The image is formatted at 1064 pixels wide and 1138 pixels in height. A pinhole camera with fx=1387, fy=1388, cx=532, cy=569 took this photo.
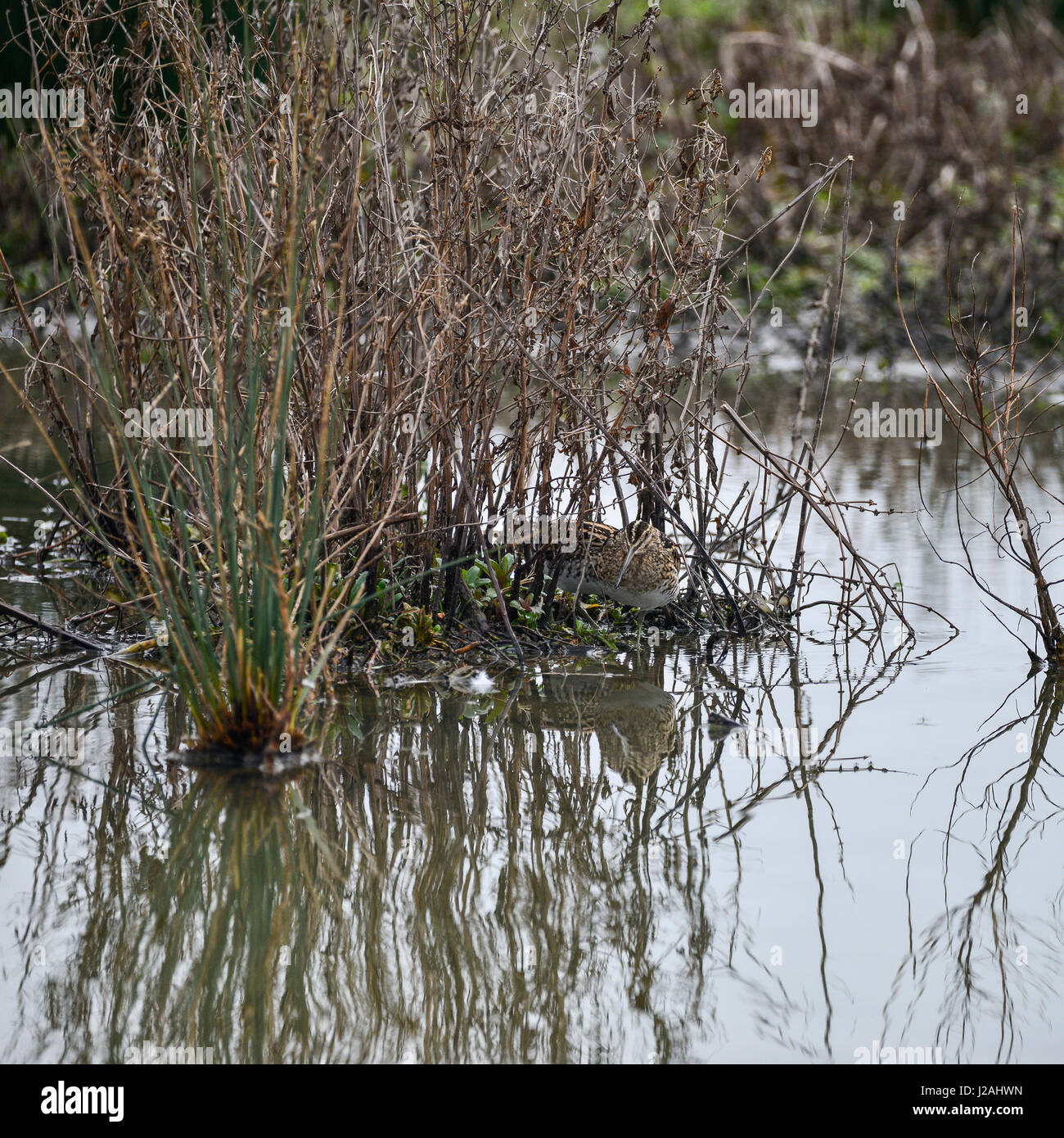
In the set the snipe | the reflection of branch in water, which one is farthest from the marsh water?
the snipe

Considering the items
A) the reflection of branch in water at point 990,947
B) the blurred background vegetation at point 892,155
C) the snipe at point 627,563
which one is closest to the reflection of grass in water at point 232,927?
the reflection of branch in water at point 990,947

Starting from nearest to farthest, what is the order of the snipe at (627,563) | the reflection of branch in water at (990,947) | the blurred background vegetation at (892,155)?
the reflection of branch in water at (990,947) → the snipe at (627,563) → the blurred background vegetation at (892,155)

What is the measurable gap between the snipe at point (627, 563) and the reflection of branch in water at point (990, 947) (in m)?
1.49

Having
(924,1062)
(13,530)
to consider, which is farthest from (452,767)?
(13,530)

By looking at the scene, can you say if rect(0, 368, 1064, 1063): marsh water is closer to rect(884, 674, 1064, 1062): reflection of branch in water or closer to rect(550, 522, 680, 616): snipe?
rect(884, 674, 1064, 1062): reflection of branch in water

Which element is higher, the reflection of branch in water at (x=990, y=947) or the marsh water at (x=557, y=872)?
the marsh water at (x=557, y=872)

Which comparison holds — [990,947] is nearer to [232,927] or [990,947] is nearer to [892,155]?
[232,927]

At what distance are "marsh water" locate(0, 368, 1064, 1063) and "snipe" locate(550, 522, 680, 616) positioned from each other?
0.27m

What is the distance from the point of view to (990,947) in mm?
3039

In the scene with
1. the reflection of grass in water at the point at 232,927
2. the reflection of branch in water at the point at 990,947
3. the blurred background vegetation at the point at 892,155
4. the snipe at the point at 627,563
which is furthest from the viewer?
the blurred background vegetation at the point at 892,155

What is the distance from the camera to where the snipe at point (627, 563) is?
4984 mm

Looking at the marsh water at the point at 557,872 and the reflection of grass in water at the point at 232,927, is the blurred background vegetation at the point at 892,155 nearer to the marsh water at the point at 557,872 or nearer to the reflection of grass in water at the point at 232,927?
the marsh water at the point at 557,872

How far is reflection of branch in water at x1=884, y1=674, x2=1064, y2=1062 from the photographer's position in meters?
2.81
